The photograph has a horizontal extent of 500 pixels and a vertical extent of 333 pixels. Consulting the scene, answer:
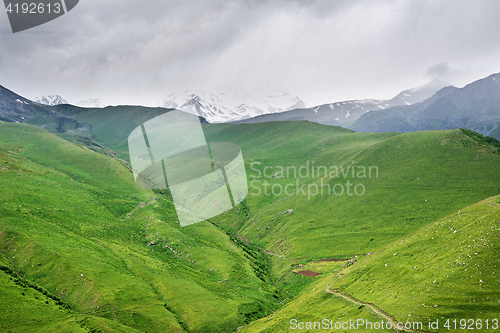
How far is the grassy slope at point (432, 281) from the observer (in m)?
26.6

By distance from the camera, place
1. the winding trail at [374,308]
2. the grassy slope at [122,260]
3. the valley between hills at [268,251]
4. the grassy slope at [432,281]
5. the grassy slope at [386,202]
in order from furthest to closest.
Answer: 1. the grassy slope at [386,202]
2. the grassy slope at [122,260]
3. the valley between hills at [268,251]
4. the winding trail at [374,308]
5. the grassy slope at [432,281]

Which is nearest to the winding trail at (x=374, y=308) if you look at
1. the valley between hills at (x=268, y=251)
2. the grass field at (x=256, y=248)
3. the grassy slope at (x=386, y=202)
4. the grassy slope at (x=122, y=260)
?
the valley between hills at (x=268, y=251)

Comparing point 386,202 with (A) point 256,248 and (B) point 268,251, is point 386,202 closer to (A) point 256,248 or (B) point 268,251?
(B) point 268,251

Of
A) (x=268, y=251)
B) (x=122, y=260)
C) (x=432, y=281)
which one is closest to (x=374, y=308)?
(x=432, y=281)

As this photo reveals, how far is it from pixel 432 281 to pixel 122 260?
51.9 metres

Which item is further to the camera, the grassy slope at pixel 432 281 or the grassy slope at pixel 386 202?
the grassy slope at pixel 386 202

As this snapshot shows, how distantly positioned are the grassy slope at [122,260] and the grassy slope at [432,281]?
12.1 meters

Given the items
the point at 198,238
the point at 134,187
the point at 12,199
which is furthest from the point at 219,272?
the point at 134,187

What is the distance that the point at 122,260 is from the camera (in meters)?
53.5

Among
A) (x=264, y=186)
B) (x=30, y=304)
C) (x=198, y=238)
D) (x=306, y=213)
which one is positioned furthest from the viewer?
(x=264, y=186)

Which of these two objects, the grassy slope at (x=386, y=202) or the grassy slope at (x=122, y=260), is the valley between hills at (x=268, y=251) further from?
Answer: the grassy slope at (x=386, y=202)

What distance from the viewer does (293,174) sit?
17712 cm

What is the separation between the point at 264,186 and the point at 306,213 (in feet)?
177

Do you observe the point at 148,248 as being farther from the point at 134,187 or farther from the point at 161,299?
the point at 134,187
